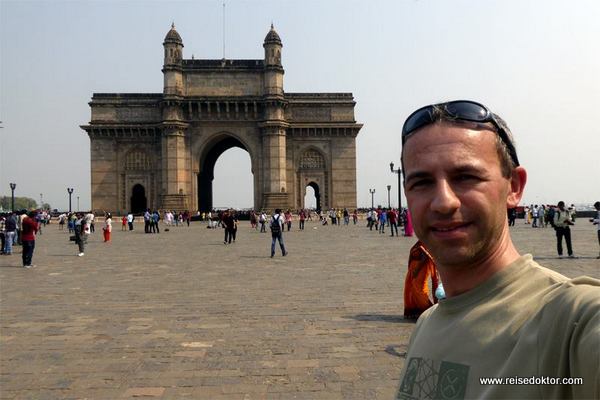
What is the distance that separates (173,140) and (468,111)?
45.0 metres

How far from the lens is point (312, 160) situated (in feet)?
158

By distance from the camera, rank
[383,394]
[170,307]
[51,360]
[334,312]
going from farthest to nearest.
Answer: [170,307] → [334,312] → [51,360] → [383,394]

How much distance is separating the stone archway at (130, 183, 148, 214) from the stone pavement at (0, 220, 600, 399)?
36.4 metres

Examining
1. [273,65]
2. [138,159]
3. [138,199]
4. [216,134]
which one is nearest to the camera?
[273,65]

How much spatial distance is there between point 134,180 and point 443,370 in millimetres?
48136

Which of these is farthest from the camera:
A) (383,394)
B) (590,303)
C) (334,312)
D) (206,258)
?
(206,258)

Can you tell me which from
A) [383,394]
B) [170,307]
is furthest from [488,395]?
[170,307]

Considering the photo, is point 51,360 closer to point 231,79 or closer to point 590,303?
point 590,303

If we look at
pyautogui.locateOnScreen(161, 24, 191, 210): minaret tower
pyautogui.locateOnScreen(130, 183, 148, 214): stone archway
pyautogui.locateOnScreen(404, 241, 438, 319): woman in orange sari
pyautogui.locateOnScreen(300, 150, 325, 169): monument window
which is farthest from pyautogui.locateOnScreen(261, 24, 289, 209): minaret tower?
pyautogui.locateOnScreen(404, 241, 438, 319): woman in orange sari

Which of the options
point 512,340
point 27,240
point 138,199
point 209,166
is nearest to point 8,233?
point 27,240

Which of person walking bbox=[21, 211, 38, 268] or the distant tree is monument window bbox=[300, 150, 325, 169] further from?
the distant tree

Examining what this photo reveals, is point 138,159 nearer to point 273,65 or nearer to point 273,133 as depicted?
point 273,133

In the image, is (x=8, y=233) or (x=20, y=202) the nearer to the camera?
(x=8, y=233)

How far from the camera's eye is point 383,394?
4.06 m
